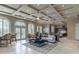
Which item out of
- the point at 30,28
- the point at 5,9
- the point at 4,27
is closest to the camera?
A: the point at 5,9

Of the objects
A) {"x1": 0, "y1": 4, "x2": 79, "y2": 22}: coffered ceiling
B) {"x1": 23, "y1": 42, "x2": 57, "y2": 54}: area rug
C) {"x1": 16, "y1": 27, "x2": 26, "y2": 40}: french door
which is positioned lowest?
{"x1": 23, "y1": 42, "x2": 57, "y2": 54}: area rug

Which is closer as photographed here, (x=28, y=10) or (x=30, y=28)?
(x=28, y=10)

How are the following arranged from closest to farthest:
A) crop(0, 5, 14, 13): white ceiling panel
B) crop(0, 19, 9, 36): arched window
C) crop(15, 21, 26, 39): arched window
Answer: crop(0, 5, 14, 13): white ceiling panel, crop(0, 19, 9, 36): arched window, crop(15, 21, 26, 39): arched window

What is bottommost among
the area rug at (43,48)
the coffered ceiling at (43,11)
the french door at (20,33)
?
the area rug at (43,48)

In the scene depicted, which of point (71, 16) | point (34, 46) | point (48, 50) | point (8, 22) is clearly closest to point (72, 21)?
point (71, 16)

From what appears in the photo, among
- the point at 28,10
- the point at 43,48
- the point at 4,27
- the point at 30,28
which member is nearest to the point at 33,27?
the point at 30,28

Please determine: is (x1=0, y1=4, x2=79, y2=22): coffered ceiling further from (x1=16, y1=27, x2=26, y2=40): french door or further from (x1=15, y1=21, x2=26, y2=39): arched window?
(x1=16, y1=27, x2=26, y2=40): french door

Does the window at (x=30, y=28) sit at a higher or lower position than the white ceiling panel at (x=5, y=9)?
lower

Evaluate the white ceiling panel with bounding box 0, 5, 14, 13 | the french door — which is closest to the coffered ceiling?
the white ceiling panel with bounding box 0, 5, 14, 13

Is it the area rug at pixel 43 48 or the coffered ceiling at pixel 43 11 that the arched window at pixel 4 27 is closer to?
the coffered ceiling at pixel 43 11

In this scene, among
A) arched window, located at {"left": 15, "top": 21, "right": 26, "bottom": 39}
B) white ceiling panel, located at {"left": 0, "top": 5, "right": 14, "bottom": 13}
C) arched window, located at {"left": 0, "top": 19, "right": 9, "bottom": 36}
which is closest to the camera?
white ceiling panel, located at {"left": 0, "top": 5, "right": 14, "bottom": 13}

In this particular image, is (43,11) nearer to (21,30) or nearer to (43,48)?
(21,30)

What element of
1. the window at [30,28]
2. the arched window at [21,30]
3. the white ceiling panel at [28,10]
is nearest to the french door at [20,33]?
the arched window at [21,30]

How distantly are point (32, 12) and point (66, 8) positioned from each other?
1543 mm
